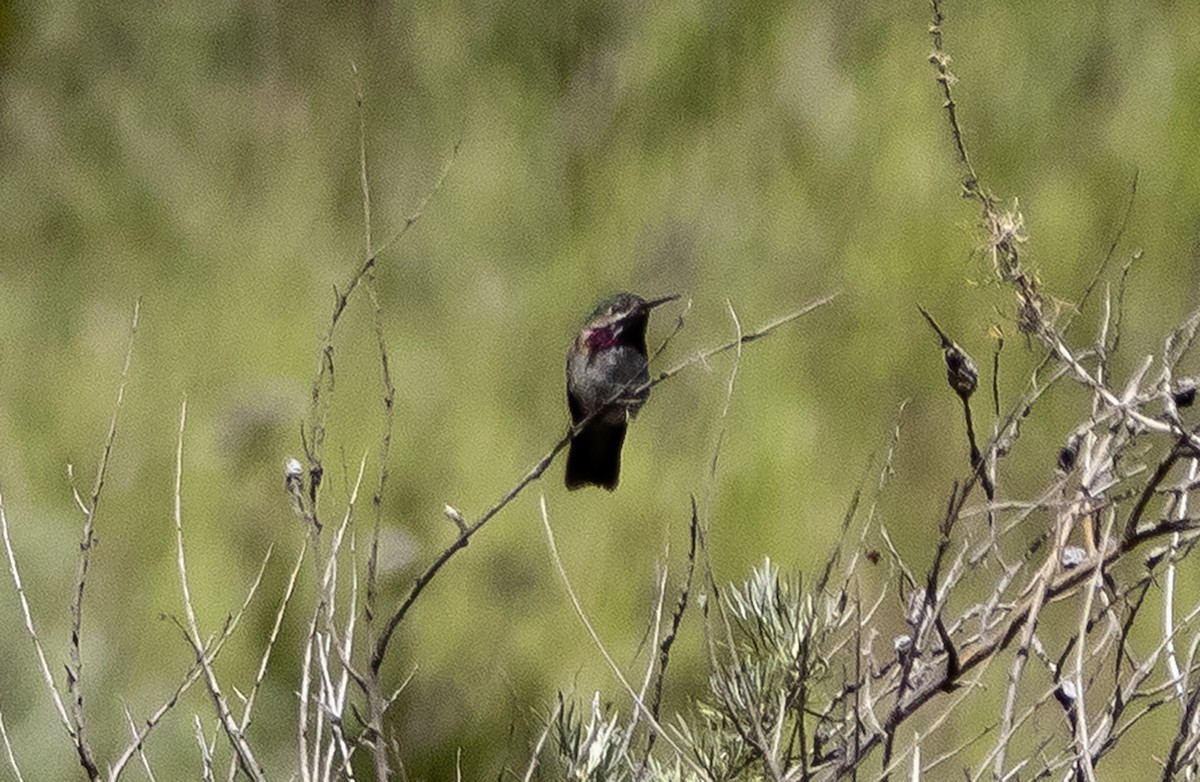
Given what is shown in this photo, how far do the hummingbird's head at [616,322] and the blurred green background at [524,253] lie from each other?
0.32 meters

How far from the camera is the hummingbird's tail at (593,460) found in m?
2.82

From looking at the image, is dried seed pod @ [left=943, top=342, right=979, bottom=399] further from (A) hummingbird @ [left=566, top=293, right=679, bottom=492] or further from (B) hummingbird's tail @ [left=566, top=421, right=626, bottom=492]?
(B) hummingbird's tail @ [left=566, top=421, right=626, bottom=492]

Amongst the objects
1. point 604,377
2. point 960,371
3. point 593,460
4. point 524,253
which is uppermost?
point 524,253

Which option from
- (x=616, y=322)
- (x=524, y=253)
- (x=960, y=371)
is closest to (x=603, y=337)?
(x=616, y=322)

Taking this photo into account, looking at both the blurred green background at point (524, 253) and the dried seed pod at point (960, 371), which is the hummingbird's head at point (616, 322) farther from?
the dried seed pod at point (960, 371)

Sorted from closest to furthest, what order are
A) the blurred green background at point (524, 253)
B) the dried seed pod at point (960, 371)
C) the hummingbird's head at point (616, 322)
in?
the dried seed pod at point (960, 371) < the hummingbird's head at point (616, 322) < the blurred green background at point (524, 253)

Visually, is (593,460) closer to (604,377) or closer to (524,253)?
(604,377)

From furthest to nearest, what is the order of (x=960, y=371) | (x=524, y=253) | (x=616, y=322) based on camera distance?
(x=524, y=253) < (x=616, y=322) < (x=960, y=371)

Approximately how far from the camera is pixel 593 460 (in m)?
2.83

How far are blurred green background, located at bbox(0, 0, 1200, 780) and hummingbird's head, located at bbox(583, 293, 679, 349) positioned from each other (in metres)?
0.32

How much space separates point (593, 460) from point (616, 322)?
1.00ft

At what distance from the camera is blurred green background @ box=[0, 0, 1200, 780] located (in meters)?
3.02

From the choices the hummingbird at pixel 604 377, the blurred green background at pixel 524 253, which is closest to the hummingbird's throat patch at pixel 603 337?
the hummingbird at pixel 604 377

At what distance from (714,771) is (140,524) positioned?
5.80 ft
